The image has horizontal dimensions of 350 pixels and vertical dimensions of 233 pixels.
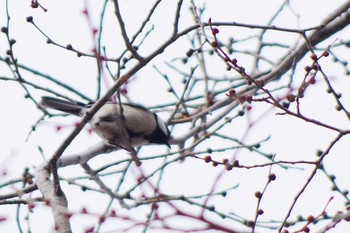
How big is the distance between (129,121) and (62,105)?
2.20ft

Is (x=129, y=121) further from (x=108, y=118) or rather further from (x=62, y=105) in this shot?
(x=62, y=105)

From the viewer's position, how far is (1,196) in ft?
12.2

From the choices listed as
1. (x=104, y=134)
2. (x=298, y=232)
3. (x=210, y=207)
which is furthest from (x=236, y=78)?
(x=298, y=232)

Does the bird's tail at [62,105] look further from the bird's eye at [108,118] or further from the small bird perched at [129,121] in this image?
the bird's eye at [108,118]

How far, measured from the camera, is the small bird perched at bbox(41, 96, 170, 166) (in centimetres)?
563

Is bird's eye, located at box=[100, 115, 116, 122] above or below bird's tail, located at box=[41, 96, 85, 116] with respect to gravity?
below

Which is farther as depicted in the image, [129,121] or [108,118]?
[129,121]

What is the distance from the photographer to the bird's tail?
5699mm

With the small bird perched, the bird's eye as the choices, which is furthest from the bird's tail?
the bird's eye

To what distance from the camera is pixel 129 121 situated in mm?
5941

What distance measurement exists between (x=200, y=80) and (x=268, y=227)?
2.92 meters

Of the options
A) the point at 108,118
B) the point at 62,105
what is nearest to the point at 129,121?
the point at 108,118

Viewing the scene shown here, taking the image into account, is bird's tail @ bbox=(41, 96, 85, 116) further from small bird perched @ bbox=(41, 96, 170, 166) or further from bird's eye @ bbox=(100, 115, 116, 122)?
bird's eye @ bbox=(100, 115, 116, 122)

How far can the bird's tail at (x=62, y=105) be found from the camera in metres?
5.70
